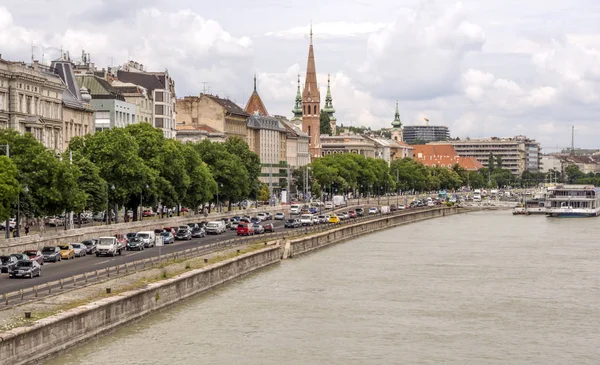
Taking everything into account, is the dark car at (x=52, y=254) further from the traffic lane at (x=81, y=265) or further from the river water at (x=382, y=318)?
the river water at (x=382, y=318)

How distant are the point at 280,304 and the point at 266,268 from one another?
19012 millimetres

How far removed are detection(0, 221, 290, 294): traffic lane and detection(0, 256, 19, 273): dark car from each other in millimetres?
564

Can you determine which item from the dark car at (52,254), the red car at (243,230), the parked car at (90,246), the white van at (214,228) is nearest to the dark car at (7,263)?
the dark car at (52,254)

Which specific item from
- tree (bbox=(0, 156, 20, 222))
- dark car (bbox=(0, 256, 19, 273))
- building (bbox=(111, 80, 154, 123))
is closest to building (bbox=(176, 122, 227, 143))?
building (bbox=(111, 80, 154, 123))

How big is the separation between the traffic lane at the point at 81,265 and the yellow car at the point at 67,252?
0.47 metres

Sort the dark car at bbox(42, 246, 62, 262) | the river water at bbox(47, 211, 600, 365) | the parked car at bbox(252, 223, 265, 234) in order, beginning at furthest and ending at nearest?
the parked car at bbox(252, 223, 265, 234) → the dark car at bbox(42, 246, 62, 262) → the river water at bbox(47, 211, 600, 365)

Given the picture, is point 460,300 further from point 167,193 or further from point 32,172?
point 167,193

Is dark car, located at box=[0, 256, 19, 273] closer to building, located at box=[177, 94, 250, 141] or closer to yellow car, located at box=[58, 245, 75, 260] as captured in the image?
yellow car, located at box=[58, 245, 75, 260]

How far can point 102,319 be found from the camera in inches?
1778

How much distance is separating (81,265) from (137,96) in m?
85.7

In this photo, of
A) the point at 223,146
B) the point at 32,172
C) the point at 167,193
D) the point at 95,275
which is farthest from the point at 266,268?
the point at 223,146

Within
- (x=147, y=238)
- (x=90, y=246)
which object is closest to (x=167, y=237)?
(x=147, y=238)

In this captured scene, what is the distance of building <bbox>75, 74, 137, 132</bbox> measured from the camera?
136m

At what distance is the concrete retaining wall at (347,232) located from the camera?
292 ft
